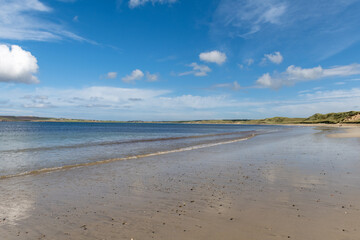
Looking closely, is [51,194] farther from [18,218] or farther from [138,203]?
[138,203]

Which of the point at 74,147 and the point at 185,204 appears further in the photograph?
the point at 74,147

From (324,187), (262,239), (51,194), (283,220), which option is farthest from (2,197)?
(324,187)

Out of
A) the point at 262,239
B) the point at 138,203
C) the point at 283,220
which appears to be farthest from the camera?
the point at 138,203

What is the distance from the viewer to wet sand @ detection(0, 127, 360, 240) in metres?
6.61

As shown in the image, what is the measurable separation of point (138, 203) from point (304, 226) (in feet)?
19.8

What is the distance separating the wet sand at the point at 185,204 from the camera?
6611mm

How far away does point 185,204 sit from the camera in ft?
29.2

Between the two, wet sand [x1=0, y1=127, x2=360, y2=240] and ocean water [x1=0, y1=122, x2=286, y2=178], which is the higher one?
wet sand [x1=0, y1=127, x2=360, y2=240]

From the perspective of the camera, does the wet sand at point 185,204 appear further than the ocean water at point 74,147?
No

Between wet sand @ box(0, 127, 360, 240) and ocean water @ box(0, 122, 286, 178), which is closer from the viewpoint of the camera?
wet sand @ box(0, 127, 360, 240)

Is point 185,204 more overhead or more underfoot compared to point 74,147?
more overhead

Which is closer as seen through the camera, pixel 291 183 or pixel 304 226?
pixel 304 226

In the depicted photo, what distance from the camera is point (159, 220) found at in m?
7.45

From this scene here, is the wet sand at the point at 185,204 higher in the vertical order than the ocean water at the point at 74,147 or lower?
higher
